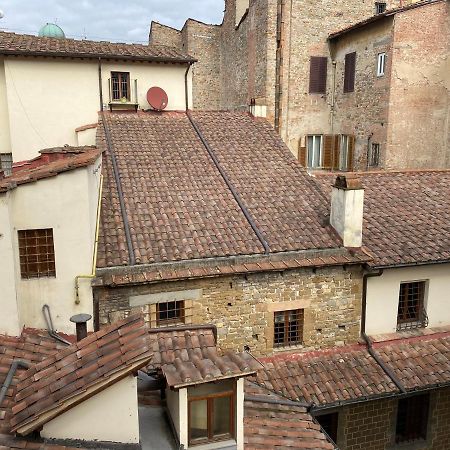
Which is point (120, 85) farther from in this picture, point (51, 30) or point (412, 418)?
point (412, 418)

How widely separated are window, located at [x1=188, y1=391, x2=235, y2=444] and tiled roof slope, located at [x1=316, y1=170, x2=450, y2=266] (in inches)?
246

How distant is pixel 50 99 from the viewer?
61.4 feet

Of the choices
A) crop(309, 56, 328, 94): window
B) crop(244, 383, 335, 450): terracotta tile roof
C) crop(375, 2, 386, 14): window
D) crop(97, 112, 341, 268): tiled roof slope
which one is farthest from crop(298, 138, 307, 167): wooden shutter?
crop(244, 383, 335, 450): terracotta tile roof

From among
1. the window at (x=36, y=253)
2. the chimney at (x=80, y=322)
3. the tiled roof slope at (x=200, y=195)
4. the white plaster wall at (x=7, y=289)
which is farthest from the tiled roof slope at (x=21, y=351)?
the tiled roof slope at (x=200, y=195)

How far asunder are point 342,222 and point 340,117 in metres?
16.3

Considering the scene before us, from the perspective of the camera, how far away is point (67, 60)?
1856 centimetres

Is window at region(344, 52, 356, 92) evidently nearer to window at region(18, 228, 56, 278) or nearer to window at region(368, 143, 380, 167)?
window at region(368, 143, 380, 167)

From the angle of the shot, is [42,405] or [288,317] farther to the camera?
[288,317]

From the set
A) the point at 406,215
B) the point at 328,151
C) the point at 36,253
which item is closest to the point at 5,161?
the point at 36,253

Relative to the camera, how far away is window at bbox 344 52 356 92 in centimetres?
2508

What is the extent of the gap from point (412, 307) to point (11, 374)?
999 cm

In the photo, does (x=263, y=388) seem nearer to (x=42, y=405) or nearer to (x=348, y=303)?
(x=348, y=303)

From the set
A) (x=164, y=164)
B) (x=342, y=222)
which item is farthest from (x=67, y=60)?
(x=342, y=222)

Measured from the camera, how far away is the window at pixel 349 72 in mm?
25078
